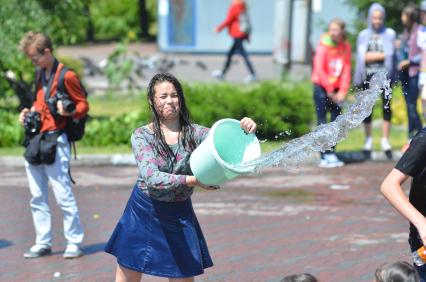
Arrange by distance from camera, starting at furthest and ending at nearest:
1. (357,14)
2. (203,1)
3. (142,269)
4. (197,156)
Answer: (203,1) → (357,14) → (142,269) → (197,156)

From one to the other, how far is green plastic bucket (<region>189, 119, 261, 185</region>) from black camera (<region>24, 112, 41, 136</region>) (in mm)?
3210

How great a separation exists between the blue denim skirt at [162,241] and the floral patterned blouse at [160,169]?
0.08 meters

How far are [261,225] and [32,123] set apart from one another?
2.59 meters

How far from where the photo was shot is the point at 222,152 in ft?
17.1

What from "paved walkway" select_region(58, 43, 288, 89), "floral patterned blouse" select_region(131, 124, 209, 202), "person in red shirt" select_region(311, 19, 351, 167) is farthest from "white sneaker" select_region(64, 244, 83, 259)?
"paved walkway" select_region(58, 43, 288, 89)

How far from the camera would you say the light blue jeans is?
823 cm

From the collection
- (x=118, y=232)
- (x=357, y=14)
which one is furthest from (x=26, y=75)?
(x=118, y=232)

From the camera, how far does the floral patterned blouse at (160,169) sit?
17.6 feet

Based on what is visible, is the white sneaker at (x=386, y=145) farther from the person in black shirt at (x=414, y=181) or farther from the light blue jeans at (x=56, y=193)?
the person in black shirt at (x=414, y=181)

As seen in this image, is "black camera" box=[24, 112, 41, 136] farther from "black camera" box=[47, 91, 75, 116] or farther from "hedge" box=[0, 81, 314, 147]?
"hedge" box=[0, 81, 314, 147]

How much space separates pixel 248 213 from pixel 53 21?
20.8 ft

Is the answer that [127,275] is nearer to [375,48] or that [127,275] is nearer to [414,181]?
[414,181]

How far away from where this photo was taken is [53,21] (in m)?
15.6

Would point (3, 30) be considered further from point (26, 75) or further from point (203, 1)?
point (203, 1)
